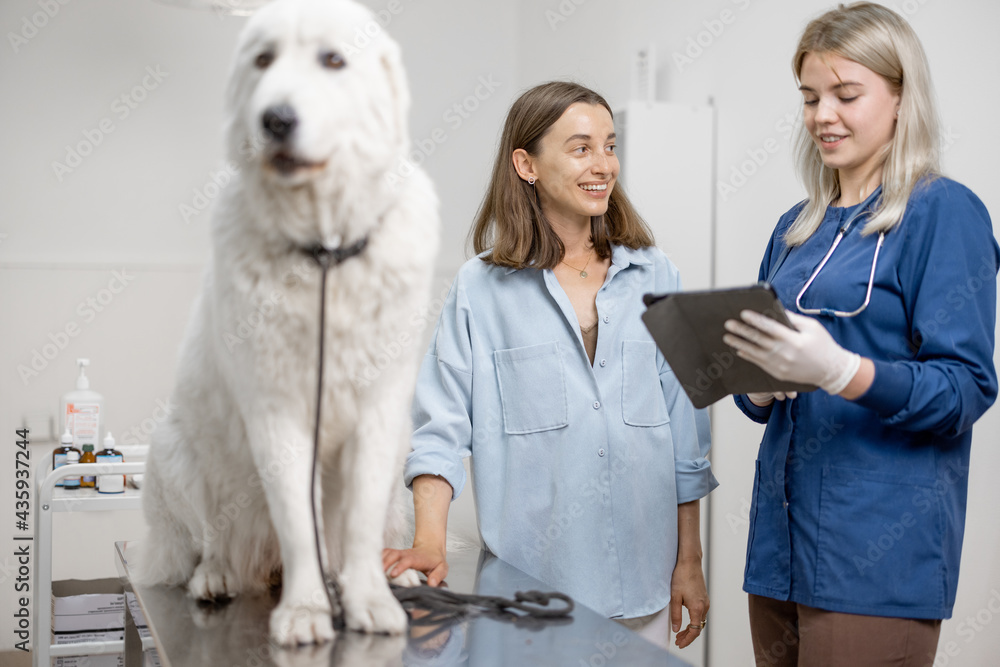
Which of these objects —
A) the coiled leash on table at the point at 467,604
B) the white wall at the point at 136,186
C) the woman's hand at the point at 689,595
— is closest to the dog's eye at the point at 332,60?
the coiled leash on table at the point at 467,604

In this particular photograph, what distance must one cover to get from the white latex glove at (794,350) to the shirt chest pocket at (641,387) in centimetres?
52

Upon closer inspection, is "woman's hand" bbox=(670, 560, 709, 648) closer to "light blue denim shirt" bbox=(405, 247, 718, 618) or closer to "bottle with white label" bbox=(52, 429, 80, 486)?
"light blue denim shirt" bbox=(405, 247, 718, 618)

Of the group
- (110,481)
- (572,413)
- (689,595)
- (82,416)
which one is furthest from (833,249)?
(82,416)

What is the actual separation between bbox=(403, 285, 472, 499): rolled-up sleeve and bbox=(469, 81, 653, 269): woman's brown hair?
0.18 m

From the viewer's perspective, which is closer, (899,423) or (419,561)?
(899,423)

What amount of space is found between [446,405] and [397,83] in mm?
862

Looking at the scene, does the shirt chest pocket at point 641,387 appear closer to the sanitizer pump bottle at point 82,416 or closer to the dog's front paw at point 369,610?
the dog's front paw at point 369,610

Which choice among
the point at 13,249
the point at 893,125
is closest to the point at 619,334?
the point at 893,125

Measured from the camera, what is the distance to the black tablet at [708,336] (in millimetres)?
1182

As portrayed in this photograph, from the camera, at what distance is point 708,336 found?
129cm

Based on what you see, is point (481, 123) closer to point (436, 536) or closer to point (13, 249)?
point (13, 249)

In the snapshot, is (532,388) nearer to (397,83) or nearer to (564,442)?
(564,442)

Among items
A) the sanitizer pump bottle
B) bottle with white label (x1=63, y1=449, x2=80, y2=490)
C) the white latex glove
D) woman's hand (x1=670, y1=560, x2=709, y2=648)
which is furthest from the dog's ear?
the sanitizer pump bottle

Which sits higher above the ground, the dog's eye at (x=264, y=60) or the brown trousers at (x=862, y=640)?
the dog's eye at (x=264, y=60)
